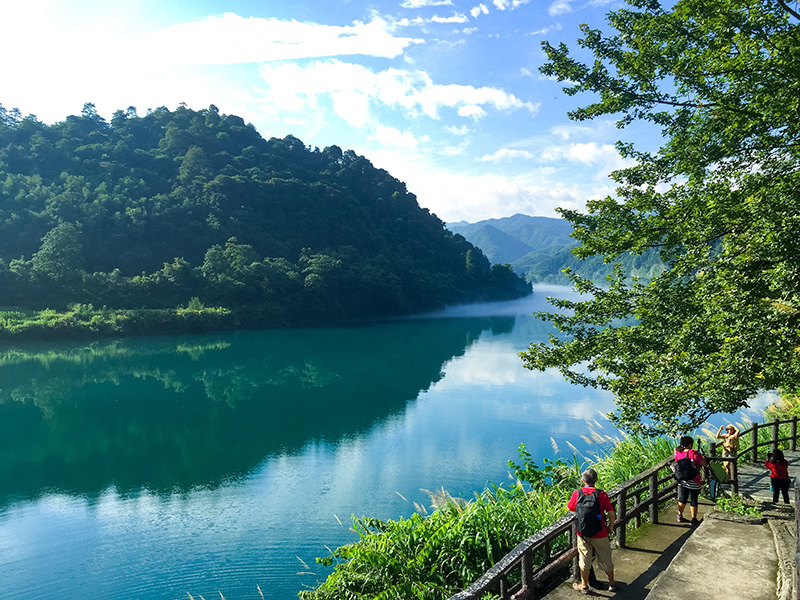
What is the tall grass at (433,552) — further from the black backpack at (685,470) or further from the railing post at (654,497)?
the black backpack at (685,470)

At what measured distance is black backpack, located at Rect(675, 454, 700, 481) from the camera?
23.3 ft

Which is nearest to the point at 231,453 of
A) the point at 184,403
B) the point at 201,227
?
the point at 184,403

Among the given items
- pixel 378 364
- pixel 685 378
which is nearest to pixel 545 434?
pixel 685 378

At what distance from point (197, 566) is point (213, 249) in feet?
187

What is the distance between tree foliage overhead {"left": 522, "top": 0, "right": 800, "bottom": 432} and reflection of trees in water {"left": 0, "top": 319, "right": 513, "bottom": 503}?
13.9 m

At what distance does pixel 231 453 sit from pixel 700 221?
17755 mm

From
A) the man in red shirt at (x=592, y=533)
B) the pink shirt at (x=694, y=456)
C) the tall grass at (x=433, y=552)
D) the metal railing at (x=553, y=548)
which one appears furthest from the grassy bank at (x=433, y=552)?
the pink shirt at (x=694, y=456)

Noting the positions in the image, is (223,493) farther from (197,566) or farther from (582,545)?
(582,545)

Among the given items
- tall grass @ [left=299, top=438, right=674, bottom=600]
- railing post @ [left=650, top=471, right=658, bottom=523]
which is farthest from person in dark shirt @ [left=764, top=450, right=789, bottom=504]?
tall grass @ [left=299, top=438, right=674, bottom=600]

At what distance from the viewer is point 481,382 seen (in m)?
33.0

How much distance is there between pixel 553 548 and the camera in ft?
21.8

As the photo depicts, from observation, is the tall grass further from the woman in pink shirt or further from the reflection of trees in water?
the reflection of trees in water

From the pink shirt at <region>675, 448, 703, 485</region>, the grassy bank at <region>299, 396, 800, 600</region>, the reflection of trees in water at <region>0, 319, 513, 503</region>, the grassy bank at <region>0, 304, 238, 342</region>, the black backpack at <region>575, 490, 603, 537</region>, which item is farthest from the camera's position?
the grassy bank at <region>0, 304, 238, 342</region>

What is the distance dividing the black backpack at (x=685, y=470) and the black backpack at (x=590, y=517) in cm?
268
